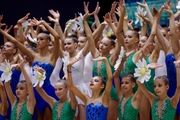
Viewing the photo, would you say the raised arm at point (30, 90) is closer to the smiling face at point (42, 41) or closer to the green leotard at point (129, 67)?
the smiling face at point (42, 41)

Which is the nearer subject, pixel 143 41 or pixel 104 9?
pixel 143 41

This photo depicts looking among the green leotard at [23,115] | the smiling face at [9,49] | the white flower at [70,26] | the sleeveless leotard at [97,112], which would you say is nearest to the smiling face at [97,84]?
the sleeveless leotard at [97,112]

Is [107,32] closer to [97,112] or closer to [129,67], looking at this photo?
[129,67]

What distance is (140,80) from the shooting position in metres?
4.15

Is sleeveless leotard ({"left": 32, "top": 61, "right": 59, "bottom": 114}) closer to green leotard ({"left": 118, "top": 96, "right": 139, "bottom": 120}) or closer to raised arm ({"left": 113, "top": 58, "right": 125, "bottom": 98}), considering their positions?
raised arm ({"left": 113, "top": 58, "right": 125, "bottom": 98})

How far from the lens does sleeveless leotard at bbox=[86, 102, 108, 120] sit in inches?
172

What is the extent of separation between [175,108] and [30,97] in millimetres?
1542

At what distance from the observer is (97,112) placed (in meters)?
4.37

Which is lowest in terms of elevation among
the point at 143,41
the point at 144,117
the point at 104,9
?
the point at 144,117

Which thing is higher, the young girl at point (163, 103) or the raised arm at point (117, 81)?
the raised arm at point (117, 81)

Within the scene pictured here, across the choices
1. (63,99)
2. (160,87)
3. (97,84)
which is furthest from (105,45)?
(160,87)

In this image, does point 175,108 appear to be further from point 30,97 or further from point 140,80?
point 30,97

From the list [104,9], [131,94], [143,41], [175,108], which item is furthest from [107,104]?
[104,9]

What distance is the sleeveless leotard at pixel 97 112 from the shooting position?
4.37 m
